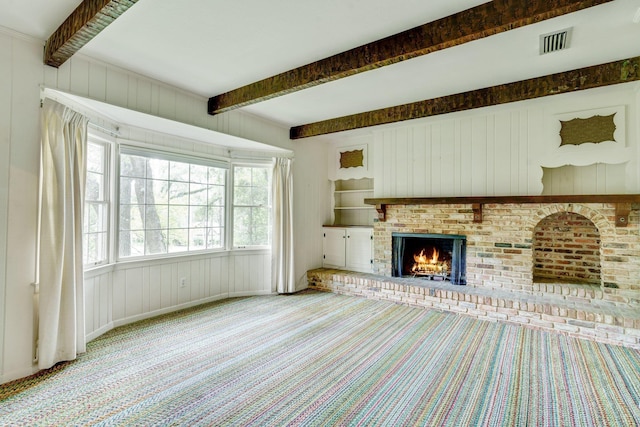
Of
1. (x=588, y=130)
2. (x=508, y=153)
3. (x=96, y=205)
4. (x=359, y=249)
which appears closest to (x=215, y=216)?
(x=96, y=205)

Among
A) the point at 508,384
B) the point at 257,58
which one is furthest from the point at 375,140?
the point at 508,384

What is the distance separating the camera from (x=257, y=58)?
2848 mm

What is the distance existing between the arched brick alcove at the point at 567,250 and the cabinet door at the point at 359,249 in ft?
7.78

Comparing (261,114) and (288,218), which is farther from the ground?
(261,114)

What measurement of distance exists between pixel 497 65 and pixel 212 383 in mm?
3682

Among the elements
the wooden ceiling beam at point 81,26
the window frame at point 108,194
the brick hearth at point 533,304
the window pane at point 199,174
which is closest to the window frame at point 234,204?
the window pane at point 199,174

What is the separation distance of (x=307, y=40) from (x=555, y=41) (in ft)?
6.40

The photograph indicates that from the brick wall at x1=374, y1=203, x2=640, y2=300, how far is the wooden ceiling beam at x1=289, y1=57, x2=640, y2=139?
148 cm

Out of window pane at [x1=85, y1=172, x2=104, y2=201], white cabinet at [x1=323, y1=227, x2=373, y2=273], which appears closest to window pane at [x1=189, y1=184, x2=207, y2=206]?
window pane at [x1=85, y1=172, x2=104, y2=201]

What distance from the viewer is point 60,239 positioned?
2672 millimetres

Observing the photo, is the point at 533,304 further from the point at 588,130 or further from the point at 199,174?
the point at 199,174

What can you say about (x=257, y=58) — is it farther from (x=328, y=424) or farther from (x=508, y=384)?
(x=508, y=384)

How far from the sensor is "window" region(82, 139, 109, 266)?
327cm

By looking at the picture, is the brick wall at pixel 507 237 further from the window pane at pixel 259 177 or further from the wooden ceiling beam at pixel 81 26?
the wooden ceiling beam at pixel 81 26
